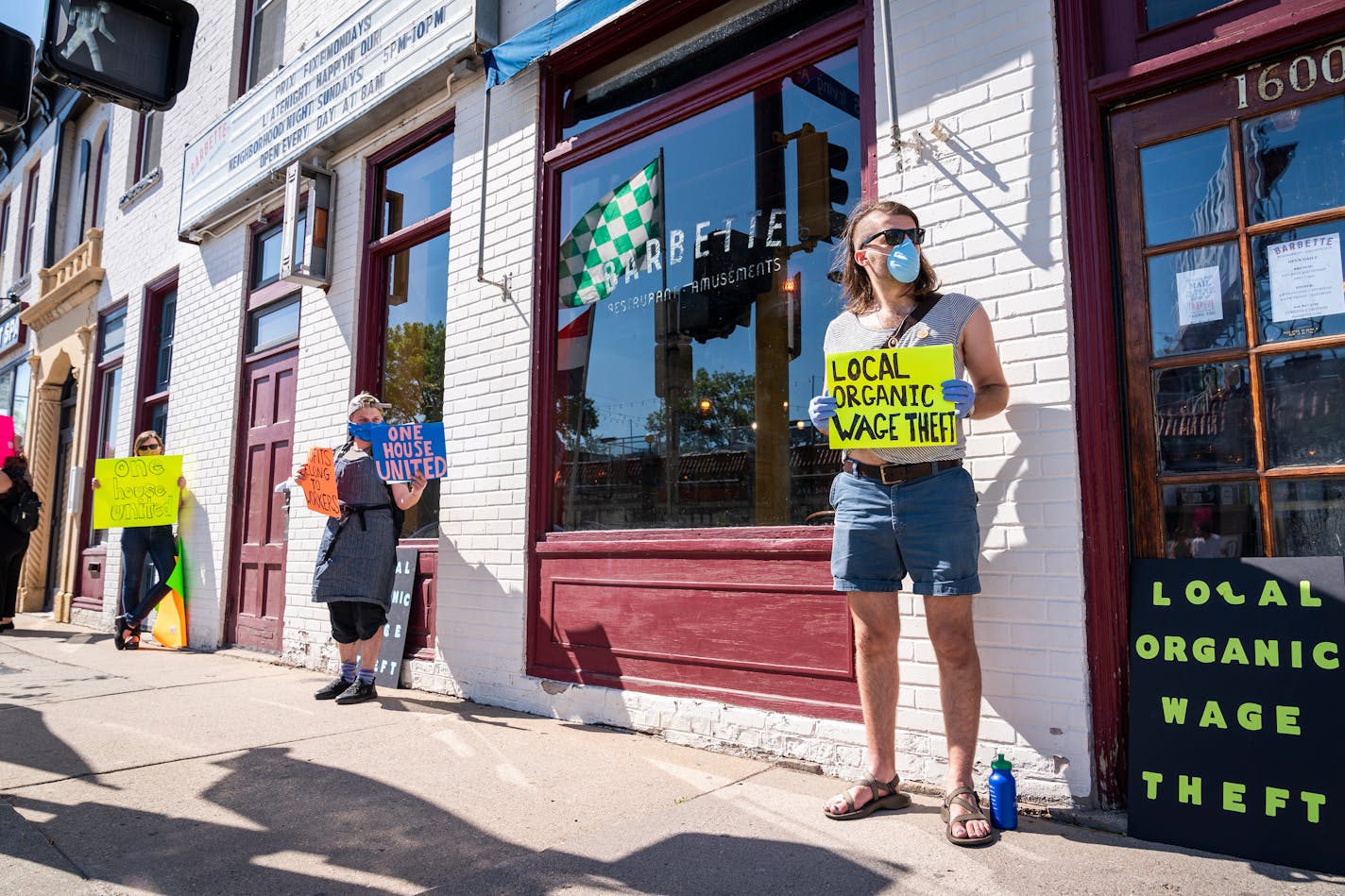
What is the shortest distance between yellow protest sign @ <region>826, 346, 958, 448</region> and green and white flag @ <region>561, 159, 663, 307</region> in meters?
2.19

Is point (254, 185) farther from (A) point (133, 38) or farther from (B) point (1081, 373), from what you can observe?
(B) point (1081, 373)

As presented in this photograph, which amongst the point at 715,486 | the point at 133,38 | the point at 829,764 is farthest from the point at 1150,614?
the point at 133,38

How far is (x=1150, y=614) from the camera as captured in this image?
2762 mm

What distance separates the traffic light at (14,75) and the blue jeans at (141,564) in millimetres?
5253

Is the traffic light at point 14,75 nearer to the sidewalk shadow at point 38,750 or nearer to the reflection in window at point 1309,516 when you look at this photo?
the sidewalk shadow at point 38,750

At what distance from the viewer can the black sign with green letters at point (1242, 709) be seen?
7.86ft

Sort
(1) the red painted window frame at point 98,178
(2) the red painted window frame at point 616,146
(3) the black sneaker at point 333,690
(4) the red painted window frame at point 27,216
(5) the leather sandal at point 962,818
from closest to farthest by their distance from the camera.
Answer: (5) the leather sandal at point 962,818, (2) the red painted window frame at point 616,146, (3) the black sneaker at point 333,690, (1) the red painted window frame at point 98,178, (4) the red painted window frame at point 27,216

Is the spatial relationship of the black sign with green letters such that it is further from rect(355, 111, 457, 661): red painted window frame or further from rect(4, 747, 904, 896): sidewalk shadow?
rect(355, 111, 457, 661): red painted window frame

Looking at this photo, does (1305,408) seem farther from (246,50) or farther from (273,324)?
(246,50)

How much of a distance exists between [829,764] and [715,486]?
4.55 ft

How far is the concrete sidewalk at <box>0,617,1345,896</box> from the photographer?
2.35 meters

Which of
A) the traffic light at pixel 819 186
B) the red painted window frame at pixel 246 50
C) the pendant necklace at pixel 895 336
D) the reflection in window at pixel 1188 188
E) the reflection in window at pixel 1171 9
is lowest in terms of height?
the pendant necklace at pixel 895 336

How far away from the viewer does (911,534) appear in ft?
9.02

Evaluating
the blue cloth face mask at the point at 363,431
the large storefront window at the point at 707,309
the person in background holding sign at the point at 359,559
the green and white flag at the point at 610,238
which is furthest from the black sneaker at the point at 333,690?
the green and white flag at the point at 610,238
